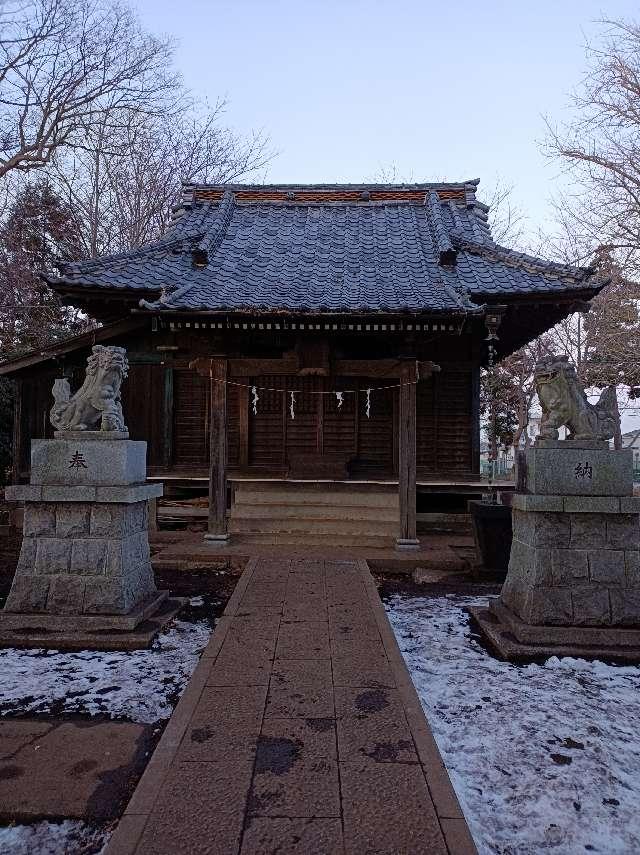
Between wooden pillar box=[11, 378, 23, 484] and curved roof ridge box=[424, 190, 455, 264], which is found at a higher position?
curved roof ridge box=[424, 190, 455, 264]

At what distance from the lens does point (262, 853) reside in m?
2.15

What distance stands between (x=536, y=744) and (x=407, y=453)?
5.65 meters

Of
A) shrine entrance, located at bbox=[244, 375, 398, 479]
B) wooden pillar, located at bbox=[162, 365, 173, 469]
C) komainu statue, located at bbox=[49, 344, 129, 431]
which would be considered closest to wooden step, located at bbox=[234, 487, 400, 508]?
shrine entrance, located at bbox=[244, 375, 398, 479]

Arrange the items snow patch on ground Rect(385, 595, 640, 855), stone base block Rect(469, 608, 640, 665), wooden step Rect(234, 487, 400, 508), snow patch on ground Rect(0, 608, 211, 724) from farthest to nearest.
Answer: wooden step Rect(234, 487, 400, 508) → stone base block Rect(469, 608, 640, 665) → snow patch on ground Rect(0, 608, 211, 724) → snow patch on ground Rect(385, 595, 640, 855)

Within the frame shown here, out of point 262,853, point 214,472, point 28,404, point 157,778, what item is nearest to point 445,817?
point 262,853

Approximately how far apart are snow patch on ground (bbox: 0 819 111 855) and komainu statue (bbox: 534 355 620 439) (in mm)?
4636

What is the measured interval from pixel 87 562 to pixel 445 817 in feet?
12.7

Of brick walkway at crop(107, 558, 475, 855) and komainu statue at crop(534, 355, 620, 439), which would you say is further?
komainu statue at crop(534, 355, 620, 439)

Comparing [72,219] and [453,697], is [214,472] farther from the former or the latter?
[72,219]

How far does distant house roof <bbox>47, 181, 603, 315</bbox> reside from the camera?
831 centimetres

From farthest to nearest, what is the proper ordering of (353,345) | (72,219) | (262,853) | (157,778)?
(72,219)
(353,345)
(157,778)
(262,853)

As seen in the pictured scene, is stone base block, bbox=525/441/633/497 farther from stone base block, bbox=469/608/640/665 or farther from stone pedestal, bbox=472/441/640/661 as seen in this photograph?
stone base block, bbox=469/608/640/665

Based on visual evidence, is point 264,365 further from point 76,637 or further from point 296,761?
point 296,761

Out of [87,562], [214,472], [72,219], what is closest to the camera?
[87,562]
